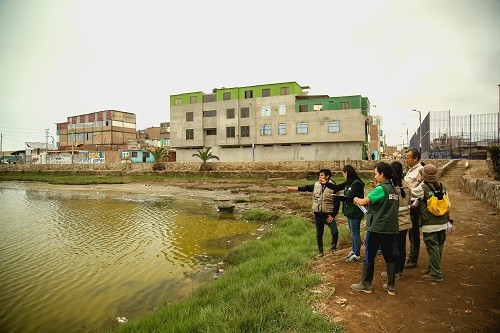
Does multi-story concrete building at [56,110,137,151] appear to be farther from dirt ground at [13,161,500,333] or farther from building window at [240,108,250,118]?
dirt ground at [13,161,500,333]

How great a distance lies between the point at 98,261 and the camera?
30.8 feet

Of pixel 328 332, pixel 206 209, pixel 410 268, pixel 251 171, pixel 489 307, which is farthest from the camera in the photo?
pixel 251 171

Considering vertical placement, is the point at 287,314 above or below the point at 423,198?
below

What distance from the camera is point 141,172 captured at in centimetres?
4494

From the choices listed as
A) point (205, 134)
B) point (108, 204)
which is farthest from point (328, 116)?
point (108, 204)

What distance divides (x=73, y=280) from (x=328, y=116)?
1585 inches

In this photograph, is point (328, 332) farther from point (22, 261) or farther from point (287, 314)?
point (22, 261)

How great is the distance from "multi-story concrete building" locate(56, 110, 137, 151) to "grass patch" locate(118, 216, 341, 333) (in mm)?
68173

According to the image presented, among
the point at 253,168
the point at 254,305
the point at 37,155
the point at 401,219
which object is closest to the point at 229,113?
the point at 253,168

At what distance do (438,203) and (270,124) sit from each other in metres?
42.7

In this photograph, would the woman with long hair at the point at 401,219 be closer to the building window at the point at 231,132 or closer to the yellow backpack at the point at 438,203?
the yellow backpack at the point at 438,203

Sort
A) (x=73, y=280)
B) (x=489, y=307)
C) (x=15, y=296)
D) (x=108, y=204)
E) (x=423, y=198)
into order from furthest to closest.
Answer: (x=108, y=204) < (x=73, y=280) < (x=15, y=296) < (x=423, y=198) < (x=489, y=307)

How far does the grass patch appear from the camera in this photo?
4.05 meters

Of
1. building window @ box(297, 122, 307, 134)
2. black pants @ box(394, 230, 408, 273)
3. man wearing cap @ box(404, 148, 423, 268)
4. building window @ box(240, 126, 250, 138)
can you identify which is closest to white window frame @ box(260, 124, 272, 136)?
building window @ box(240, 126, 250, 138)
